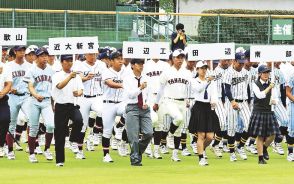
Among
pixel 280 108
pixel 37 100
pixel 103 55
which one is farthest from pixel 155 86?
pixel 37 100

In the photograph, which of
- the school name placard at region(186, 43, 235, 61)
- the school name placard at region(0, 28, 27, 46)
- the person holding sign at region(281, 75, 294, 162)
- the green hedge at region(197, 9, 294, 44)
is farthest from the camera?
the green hedge at region(197, 9, 294, 44)

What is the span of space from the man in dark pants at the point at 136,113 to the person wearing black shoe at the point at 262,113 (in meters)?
2.37

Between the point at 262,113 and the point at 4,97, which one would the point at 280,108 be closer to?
the point at 262,113

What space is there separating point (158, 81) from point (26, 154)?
11.9 ft

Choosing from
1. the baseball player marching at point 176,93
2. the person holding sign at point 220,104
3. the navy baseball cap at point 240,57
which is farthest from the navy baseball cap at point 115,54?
the navy baseball cap at point 240,57

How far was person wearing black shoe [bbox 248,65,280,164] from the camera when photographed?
24141mm

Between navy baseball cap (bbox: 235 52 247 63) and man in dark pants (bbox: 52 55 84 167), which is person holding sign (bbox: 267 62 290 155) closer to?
navy baseball cap (bbox: 235 52 247 63)

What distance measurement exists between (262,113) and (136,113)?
286 centimetres

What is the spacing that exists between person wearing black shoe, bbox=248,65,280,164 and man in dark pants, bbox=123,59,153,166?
2.37 meters

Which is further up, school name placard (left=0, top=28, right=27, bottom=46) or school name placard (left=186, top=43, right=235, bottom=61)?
school name placard (left=0, top=28, right=27, bottom=46)

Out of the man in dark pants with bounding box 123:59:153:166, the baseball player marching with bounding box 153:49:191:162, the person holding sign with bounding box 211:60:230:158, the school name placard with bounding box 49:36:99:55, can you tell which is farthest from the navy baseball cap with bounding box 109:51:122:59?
the person holding sign with bounding box 211:60:230:158

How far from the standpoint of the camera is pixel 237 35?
40.2 metres

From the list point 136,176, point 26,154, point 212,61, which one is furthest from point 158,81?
point 136,176

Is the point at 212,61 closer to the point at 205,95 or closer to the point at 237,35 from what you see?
the point at 205,95
